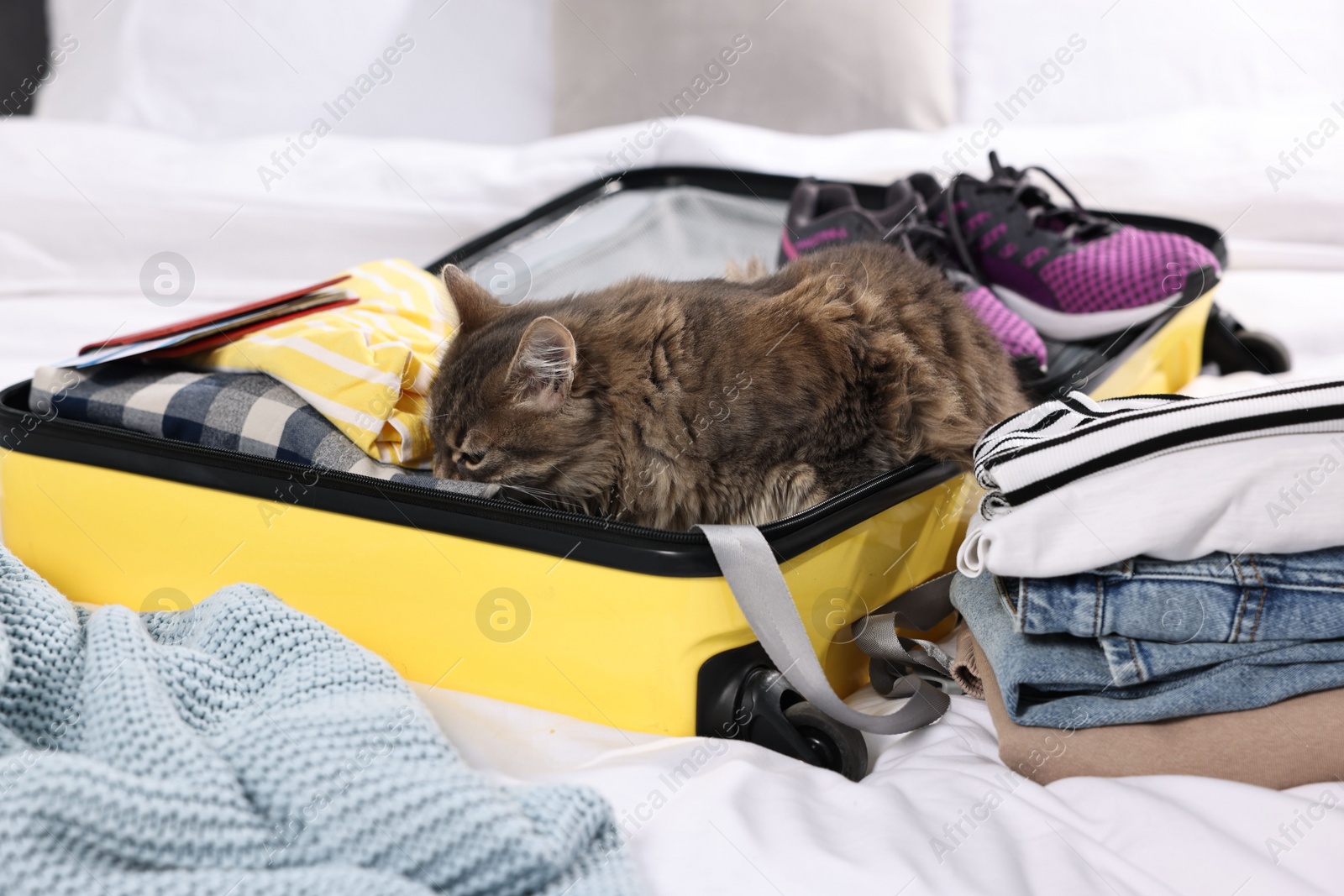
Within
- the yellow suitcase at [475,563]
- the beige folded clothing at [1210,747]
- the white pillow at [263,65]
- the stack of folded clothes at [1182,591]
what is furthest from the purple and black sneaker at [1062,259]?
the white pillow at [263,65]

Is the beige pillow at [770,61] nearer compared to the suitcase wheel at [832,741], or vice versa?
the suitcase wheel at [832,741]

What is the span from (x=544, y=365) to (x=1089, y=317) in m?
1.02

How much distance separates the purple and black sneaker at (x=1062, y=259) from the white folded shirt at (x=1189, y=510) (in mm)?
803

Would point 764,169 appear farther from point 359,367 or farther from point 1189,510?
point 1189,510

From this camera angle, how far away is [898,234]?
5.30ft

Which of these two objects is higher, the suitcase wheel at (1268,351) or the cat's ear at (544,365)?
the cat's ear at (544,365)

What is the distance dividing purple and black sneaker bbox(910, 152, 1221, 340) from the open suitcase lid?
4 centimetres

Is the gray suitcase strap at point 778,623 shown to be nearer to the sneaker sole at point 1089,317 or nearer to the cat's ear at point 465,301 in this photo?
the cat's ear at point 465,301

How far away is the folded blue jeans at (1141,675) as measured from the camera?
0.81 metres

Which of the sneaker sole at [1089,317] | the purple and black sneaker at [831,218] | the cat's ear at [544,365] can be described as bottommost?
the sneaker sole at [1089,317]

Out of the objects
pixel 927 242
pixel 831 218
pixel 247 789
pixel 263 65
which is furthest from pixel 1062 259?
pixel 263 65

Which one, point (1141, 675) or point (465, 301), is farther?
point (465, 301)

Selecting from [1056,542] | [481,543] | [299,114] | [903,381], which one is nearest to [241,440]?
[481,543]

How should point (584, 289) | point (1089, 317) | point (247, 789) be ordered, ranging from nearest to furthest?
point (247, 789), point (1089, 317), point (584, 289)
